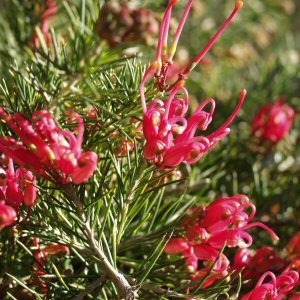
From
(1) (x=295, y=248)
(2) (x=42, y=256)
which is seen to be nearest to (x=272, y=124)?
(1) (x=295, y=248)

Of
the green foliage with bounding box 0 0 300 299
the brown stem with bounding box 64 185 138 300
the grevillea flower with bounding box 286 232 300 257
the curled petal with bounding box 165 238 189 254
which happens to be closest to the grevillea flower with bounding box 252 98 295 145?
the green foliage with bounding box 0 0 300 299

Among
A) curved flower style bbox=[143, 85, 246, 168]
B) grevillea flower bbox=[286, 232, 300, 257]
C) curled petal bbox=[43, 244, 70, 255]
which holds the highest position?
curved flower style bbox=[143, 85, 246, 168]

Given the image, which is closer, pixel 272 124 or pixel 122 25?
pixel 122 25

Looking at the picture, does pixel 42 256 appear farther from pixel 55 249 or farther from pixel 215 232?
pixel 215 232

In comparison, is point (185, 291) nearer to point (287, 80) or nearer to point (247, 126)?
point (247, 126)

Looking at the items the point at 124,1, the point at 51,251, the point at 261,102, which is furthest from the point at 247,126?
the point at 51,251

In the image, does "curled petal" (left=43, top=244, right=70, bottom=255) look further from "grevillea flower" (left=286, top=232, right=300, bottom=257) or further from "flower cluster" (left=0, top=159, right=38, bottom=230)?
"grevillea flower" (left=286, top=232, right=300, bottom=257)

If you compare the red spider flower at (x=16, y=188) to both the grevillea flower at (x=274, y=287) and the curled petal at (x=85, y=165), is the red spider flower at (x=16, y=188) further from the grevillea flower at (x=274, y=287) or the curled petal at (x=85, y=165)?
the grevillea flower at (x=274, y=287)
